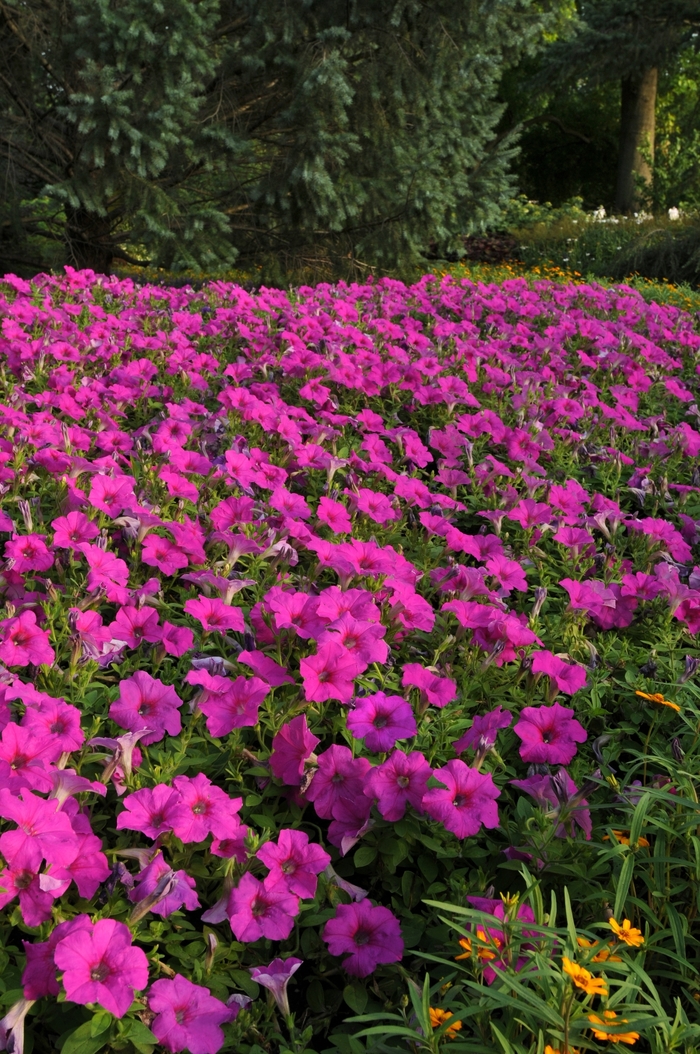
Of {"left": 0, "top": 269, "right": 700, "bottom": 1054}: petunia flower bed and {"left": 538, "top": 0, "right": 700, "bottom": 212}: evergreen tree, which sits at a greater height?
{"left": 538, "top": 0, "right": 700, "bottom": 212}: evergreen tree

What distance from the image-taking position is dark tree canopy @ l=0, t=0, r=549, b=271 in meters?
7.64

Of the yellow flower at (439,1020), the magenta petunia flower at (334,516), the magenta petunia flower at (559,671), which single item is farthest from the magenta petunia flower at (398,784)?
the magenta petunia flower at (334,516)

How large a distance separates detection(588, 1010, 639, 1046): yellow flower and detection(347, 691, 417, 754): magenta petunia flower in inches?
26.1

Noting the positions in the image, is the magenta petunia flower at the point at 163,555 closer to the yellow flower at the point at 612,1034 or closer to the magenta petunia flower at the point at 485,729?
the magenta petunia flower at the point at 485,729

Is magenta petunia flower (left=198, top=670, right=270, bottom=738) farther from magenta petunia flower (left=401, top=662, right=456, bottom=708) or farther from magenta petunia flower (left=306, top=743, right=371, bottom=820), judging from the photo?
magenta petunia flower (left=401, top=662, right=456, bottom=708)

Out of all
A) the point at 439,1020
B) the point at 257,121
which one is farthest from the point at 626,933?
the point at 257,121

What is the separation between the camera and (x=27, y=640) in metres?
1.94

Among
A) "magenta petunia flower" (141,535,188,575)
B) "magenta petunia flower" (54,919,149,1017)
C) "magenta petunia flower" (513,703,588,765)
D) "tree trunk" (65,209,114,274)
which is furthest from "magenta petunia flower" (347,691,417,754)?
"tree trunk" (65,209,114,274)

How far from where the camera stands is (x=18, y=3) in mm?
8461

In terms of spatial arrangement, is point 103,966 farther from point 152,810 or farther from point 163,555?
point 163,555

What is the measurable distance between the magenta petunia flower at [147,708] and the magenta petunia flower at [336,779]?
0.33m

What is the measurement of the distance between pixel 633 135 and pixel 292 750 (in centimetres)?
2299

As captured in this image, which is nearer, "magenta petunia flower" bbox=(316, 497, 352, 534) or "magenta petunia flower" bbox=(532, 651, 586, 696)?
"magenta petunia flower" bbox=(532, 651, 586, 696)

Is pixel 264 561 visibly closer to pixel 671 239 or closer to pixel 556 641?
pixel 556 641
